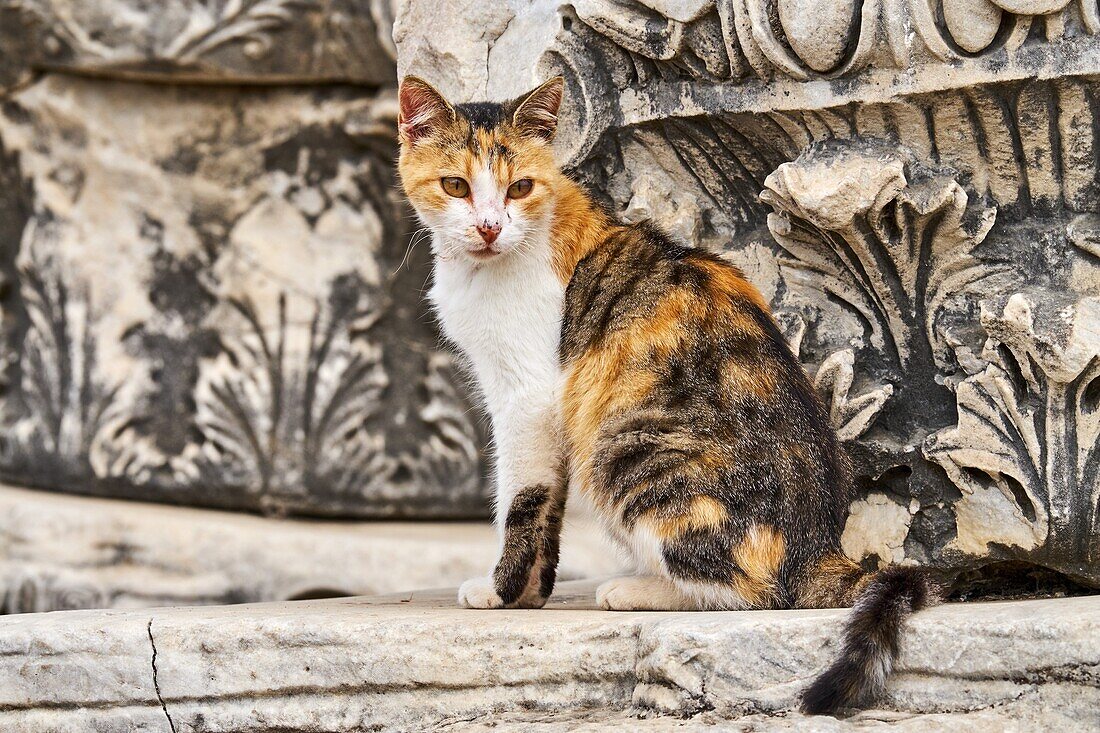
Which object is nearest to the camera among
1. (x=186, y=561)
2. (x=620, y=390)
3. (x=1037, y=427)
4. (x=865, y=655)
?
(x=865, y=655)

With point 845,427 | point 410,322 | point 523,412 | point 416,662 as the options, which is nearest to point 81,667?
point 416,662

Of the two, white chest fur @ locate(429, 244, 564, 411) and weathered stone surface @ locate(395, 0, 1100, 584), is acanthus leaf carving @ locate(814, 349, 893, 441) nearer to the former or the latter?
weathered stone surface @ locate(395, 0, 1100, 584)

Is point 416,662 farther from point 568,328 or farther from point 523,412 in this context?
point 568,328

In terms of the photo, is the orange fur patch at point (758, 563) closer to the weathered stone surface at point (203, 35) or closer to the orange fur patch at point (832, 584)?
the orange fur patch at point (832, 584)

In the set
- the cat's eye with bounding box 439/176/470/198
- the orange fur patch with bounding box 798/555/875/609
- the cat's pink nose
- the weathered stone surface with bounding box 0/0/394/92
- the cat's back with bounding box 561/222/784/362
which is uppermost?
the weathered stone surface with bounding box 0/0/394/92

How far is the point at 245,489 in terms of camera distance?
5.46 m

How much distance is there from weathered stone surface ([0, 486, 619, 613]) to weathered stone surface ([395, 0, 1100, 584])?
7.34ft

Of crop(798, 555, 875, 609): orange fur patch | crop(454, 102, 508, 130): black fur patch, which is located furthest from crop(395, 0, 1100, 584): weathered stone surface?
crop(798, 555, 875, 609): orange fur patch

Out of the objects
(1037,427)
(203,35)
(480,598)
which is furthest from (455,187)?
(203,35)

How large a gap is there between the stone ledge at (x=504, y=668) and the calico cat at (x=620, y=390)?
166 mm

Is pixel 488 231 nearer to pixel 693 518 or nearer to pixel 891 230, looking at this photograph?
pixel 693 518

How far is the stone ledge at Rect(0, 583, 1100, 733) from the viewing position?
238cm

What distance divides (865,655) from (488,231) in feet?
4.41

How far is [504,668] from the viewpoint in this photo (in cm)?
272
